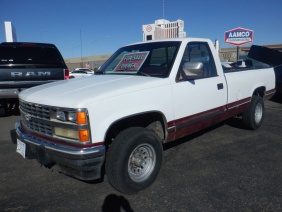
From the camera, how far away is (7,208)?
287 cm

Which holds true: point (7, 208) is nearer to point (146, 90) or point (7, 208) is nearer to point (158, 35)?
point (146, 90)

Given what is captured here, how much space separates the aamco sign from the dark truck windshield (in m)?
14.3

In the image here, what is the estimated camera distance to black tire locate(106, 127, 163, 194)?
282 cm

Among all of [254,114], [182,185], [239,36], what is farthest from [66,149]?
[239,36]

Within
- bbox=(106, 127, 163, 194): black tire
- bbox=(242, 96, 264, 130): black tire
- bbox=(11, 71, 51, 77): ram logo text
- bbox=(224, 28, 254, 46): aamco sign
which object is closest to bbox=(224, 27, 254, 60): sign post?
bbox=(224, 28, 254, 46): aamco sign

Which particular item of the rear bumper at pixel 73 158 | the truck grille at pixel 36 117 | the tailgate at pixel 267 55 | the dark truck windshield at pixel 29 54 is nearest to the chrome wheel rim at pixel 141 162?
the rear bumper at pixel 73 158

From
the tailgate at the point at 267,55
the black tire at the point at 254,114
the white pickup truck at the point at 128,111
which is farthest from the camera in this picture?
the tailgate at the point at 267,55

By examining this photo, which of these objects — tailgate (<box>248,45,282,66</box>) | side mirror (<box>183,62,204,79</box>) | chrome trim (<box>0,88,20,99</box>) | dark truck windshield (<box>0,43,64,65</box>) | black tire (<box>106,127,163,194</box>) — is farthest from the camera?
tailgate (<box>248,45,282,66</box>)

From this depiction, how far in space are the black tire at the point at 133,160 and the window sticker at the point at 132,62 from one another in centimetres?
112

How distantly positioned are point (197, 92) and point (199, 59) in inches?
31.0

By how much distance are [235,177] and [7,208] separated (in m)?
2.86

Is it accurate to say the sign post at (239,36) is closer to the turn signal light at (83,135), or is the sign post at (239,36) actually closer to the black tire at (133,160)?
the black tire at (133,160)

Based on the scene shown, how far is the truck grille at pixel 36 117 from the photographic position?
2852 mm

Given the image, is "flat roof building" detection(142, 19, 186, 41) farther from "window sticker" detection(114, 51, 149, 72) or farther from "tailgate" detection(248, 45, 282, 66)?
"window sticker" detection(114, 51, 149, 72)
